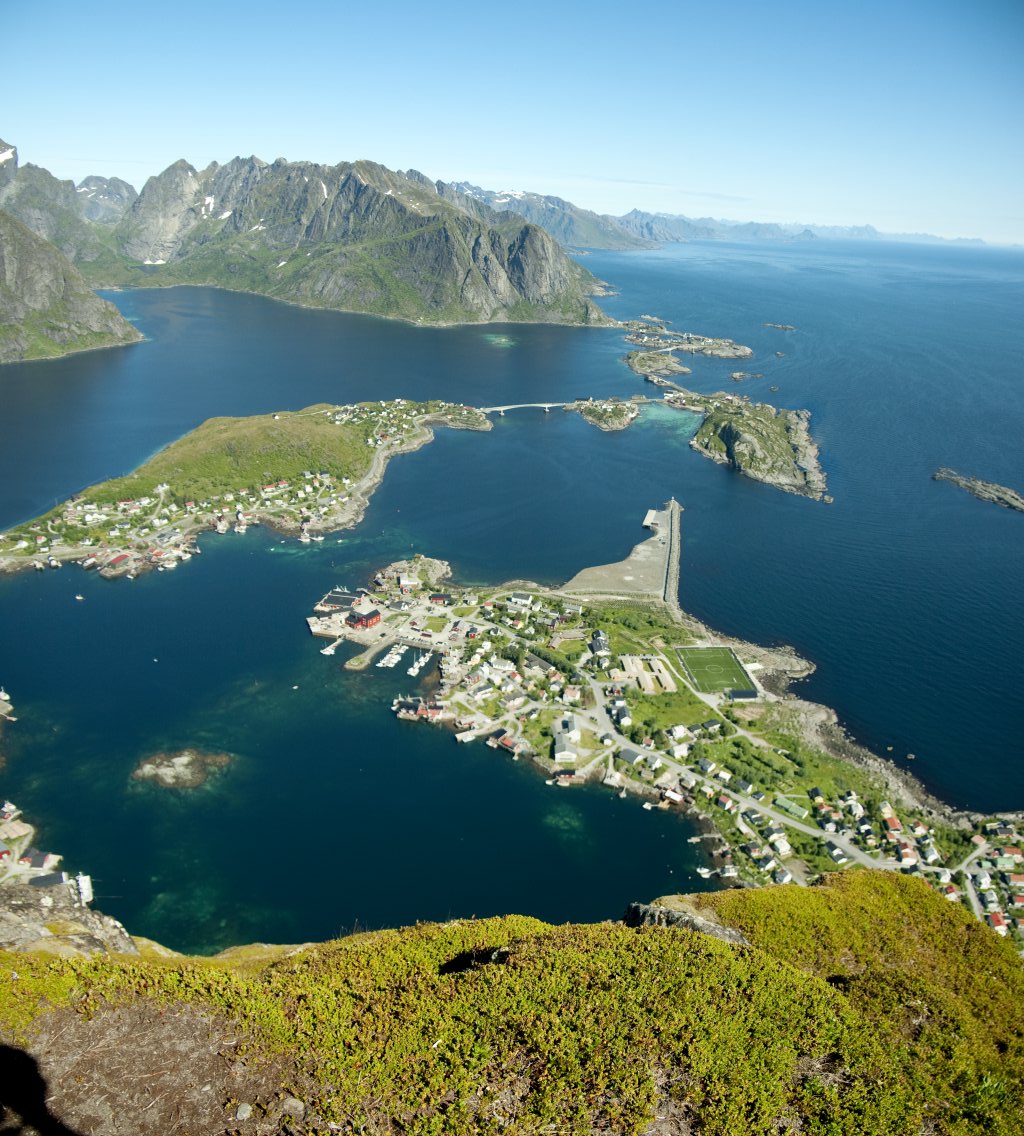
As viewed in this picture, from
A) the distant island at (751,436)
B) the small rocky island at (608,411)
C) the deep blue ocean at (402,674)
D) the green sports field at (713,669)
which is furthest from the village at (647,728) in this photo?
the small rocky island at (608,411)

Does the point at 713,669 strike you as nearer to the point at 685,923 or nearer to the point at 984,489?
the point at 685,923

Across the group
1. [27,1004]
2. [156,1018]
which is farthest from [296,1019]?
[27,1004]

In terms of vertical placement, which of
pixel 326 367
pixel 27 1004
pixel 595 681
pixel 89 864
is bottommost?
pixel 89 864

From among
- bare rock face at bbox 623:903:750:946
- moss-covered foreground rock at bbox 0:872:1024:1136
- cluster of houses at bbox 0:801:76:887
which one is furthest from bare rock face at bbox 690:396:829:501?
cluster of houses at bbox 0:801:76:887

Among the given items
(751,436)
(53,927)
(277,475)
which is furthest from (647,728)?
(751,436)

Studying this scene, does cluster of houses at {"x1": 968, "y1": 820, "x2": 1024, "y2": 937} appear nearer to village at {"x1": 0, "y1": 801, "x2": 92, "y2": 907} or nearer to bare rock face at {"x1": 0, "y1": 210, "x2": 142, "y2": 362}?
village at {"x1": 0, "y1": 801, "x2": 92, "y2": 907}

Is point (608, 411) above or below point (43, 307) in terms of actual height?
below

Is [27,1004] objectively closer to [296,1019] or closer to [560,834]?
[296,1019]
